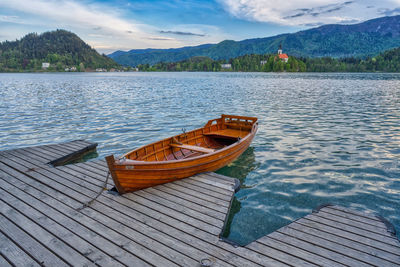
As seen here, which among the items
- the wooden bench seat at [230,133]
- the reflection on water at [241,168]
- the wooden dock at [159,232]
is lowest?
the reflection on water at [241,168]

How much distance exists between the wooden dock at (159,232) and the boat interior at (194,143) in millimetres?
1603

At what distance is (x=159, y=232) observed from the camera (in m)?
5.53

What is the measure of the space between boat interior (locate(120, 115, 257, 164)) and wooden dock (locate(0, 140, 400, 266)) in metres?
1.60

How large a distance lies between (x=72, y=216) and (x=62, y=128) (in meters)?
15.3

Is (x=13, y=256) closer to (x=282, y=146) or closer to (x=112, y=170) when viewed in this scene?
(x=112, y=170)

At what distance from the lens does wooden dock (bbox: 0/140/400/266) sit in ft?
15.6

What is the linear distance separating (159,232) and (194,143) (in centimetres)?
694

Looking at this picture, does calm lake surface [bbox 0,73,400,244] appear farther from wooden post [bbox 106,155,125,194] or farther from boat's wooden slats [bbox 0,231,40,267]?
boat's wooden slats [bbox 0,231,40,267]

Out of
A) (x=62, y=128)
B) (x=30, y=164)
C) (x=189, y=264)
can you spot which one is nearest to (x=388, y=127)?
(x=189, y=264)

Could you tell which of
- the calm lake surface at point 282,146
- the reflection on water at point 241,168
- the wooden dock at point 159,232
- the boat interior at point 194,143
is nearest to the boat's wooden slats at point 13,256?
→ the wooden dock at point 159,232

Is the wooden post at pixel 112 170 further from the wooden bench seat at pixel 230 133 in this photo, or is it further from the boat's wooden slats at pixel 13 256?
the wooden bench seat at pixel 230 133

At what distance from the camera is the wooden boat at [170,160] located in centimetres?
698

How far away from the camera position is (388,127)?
60.3ft

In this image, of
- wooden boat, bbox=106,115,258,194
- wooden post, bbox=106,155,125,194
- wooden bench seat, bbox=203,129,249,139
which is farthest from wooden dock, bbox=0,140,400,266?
wooden bench seat, bbox=203,129,249,139
